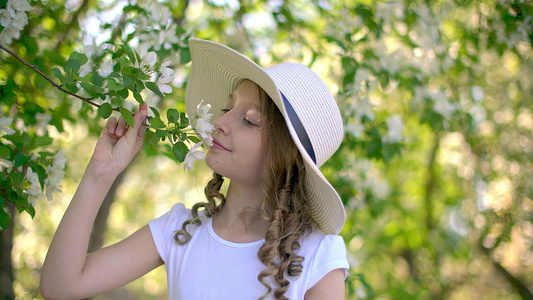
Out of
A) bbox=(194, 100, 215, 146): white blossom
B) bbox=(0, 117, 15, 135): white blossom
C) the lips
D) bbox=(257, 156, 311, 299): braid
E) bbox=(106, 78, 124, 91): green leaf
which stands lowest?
bbox=(257, 156, 311, 299): braid

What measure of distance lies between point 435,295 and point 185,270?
4.59 metres

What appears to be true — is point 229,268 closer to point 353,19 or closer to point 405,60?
point 353,19

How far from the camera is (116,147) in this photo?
1.37 metres

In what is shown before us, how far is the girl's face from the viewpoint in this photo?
1.45 meters

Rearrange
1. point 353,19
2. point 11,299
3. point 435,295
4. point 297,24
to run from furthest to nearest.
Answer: point 435,295
point 297,24
point 353,19
point 11,299

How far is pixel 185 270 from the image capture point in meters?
1.55

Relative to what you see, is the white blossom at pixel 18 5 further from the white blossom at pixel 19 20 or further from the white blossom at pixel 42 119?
the white blossom at pixel 42 119

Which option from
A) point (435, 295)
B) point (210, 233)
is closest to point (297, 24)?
point (210, 233)

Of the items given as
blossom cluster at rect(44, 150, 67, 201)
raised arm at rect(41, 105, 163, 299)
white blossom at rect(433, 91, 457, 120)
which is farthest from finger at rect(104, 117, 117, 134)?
white blossom at rect(433, 91, 457, 120)

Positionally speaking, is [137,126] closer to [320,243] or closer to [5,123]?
[5,123]

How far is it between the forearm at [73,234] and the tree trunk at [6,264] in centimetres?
112

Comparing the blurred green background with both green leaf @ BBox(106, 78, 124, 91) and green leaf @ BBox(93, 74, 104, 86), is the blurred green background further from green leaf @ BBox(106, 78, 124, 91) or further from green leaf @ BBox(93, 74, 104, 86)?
green leaf @ BBox(106, 78, 124, 91)

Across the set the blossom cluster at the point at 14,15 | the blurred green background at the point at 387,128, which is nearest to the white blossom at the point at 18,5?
the blossom cluster at the point at 14,15

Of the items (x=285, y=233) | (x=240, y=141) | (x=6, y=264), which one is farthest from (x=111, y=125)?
(x=6, y=264)
